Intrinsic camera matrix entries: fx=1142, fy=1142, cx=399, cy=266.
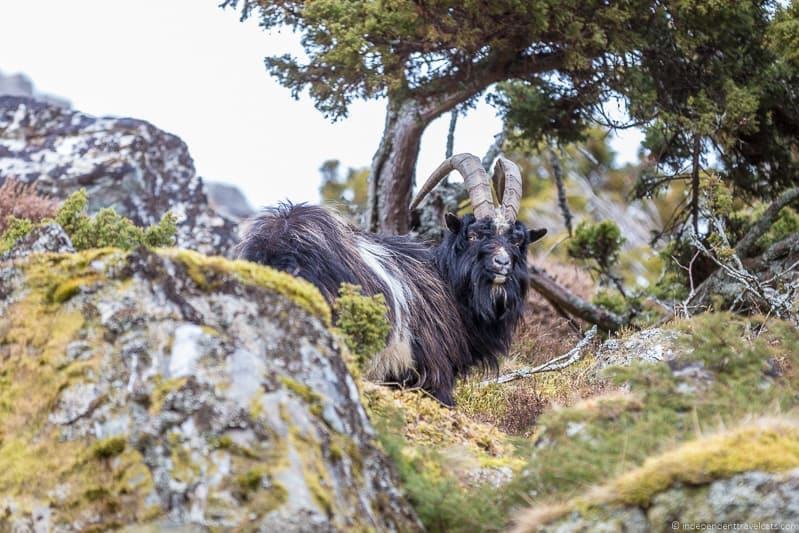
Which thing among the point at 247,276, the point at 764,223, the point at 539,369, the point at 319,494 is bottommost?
the point at 539,369

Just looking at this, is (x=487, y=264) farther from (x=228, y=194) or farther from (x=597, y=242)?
(x=228, y=194)

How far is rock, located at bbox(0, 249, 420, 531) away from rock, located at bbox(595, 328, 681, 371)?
4380 millimetres

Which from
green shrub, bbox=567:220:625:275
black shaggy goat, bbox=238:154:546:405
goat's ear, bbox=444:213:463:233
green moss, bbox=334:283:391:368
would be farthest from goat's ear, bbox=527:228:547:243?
green shrub, bbox=567:220:625:275

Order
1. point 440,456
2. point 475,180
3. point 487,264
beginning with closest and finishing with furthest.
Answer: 1. point 440,456
2. point 487,264
3. point 475,180

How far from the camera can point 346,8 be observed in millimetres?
9375

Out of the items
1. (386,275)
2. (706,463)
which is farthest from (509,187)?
(706,463)

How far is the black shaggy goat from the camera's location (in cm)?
723

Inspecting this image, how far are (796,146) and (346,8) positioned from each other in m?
4.87

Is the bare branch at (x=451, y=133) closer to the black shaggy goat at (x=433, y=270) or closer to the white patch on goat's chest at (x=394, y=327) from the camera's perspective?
the black shaggy goat at (x=433, y=270)

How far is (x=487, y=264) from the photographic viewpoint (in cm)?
830

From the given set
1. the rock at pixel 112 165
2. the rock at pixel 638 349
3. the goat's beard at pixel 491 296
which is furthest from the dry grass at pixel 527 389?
the rock at pixel 112 165

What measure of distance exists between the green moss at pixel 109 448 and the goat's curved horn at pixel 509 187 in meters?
4.70

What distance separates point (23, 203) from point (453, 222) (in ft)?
17.3

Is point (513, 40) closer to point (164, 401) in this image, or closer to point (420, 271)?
point (420, 271)
